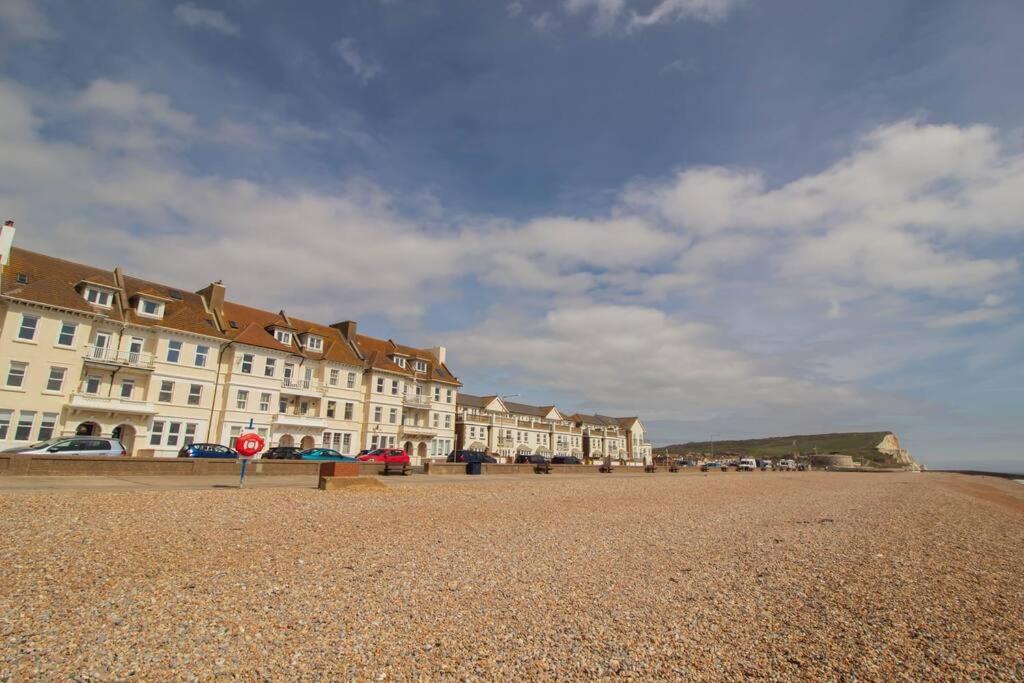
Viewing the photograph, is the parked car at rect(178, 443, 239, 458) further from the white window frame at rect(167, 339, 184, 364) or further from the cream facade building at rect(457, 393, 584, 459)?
the cream facade building at rect(457, 393, 584, 459)

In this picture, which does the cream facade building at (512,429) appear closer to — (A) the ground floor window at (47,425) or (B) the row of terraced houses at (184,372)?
(B) the row of terraced houses at (184,372)

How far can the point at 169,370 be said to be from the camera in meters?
39.0

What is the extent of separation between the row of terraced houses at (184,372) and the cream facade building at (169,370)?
85 mm

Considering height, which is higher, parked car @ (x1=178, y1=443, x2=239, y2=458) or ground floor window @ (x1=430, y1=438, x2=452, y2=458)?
ground floor window @ (x1=430, y1=438, x2=452, y2=458)

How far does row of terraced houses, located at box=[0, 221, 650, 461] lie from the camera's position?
109 feet

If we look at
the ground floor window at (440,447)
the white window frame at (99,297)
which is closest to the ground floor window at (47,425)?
the white window frame at (99,297)

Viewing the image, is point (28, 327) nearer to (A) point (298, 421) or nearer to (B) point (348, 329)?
(A) point (298, 421)

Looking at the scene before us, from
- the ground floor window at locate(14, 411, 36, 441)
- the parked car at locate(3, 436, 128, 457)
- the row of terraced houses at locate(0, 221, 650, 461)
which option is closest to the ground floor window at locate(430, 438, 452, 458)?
the row of terraced houses at locate(0, 221, 650, 461)

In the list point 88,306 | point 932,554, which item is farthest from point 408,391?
point 932,554

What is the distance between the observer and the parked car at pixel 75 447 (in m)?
24.4

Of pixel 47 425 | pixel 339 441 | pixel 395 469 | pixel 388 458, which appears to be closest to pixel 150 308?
pixel 47 425

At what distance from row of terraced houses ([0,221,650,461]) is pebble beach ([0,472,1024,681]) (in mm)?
23838

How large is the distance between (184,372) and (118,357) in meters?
4.39

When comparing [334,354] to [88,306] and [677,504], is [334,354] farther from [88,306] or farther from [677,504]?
[677,504]
